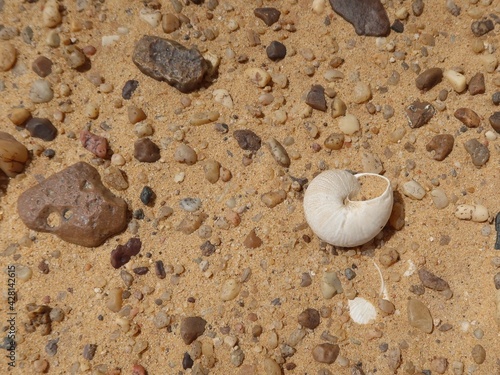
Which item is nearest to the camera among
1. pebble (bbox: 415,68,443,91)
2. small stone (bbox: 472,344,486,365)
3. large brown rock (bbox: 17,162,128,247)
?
small stone (bbox: 472,344,486,365)

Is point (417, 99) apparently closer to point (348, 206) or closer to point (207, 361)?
point (348, 206)

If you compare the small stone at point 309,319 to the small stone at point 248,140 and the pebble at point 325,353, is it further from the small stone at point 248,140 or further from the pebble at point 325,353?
the small stone at point 248,140

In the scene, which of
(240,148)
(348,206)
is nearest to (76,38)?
(240,148)

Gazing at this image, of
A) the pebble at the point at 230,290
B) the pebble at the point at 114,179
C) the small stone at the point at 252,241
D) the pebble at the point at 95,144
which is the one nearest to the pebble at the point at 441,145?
the small stone at the point at 252,241

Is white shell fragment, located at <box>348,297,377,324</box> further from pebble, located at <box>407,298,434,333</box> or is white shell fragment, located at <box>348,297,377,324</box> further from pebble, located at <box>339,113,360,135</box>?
pebble, located at <box>339,113,360,135</box>

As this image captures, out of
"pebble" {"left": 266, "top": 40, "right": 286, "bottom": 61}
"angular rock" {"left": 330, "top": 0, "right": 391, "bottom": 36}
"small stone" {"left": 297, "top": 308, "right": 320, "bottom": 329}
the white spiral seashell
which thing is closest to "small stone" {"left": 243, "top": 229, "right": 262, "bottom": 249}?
the white spiral seashell

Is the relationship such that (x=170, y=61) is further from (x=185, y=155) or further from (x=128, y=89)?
(x=185, y=155)
